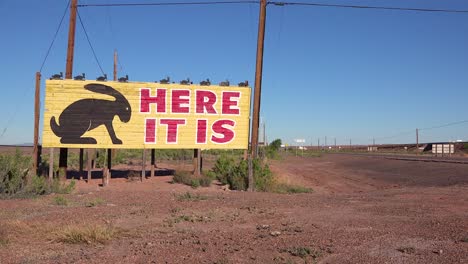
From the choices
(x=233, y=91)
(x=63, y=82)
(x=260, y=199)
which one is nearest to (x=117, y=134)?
(x=63, y=82)

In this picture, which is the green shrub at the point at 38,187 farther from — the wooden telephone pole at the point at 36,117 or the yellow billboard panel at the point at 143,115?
the yellow billboard panel at the point at 143,115

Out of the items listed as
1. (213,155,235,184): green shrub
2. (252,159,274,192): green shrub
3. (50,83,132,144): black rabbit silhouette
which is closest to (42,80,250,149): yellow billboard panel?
(50,83,132,144): black rabbit silhouette

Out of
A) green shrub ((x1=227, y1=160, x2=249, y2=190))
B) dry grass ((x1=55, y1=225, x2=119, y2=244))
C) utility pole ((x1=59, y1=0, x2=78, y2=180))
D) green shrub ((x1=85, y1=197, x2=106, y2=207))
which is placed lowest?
green shrub ((x1=85, y1=197, x2=106, y2=207))

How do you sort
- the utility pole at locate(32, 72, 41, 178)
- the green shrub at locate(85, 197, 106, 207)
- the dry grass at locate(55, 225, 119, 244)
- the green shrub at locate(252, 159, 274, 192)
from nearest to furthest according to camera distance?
the dry grass at locate(55, 225, 119, 244)
the green shrub at locate(85, 197, 106, 207)
the green shrub at locate(252, 159, 274, 192)
the utility pole at locate(32, 72, 41, 178)

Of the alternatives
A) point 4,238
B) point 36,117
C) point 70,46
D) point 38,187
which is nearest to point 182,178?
point 36,117

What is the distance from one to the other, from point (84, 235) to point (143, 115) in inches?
604

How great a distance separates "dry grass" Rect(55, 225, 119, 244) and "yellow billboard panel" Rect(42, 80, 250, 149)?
14.7 meters

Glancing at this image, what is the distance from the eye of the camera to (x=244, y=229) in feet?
37.2

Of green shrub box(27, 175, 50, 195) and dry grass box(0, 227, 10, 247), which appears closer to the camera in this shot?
dry grass box(0, 227, 10, 247)

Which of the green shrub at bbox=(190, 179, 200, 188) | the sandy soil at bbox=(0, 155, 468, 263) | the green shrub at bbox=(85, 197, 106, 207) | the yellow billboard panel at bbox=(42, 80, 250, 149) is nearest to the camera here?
the sandy soil at bbox=(0, 155, 468, 263)

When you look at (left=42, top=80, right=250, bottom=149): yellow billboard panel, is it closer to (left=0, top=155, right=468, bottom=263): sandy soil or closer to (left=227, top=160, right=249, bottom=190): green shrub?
(left=227, top=160, right=249, bottom=190): green shrub

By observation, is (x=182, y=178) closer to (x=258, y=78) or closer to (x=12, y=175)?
(x=258, y=78)

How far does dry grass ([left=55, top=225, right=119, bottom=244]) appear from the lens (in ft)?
31.1

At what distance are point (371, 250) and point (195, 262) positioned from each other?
3051 mm
